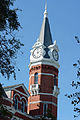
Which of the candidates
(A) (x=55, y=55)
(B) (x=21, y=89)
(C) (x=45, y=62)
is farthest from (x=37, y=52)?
(B) (x=21, y=89)

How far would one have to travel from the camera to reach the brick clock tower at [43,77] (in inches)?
1752

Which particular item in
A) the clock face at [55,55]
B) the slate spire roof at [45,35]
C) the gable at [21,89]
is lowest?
the gable at [21,89]

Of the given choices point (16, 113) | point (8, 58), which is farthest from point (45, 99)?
point (8, 58)

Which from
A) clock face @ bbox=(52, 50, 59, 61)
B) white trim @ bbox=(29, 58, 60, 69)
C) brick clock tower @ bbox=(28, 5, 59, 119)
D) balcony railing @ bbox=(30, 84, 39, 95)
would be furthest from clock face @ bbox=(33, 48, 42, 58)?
balcony railing @ bbox=(30, 84, 39, 95)

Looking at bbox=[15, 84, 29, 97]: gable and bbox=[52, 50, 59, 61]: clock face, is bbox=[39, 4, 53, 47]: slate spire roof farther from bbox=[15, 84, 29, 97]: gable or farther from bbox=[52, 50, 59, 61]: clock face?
bbox=[15, 84, 29, 97]: gable

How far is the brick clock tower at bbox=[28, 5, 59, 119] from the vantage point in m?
44.5

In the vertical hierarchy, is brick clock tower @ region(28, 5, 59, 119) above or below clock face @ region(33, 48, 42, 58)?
below

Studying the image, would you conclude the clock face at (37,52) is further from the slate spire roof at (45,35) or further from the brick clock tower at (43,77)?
the slate spire roof at (45,35)

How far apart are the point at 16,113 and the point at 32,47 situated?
14.2 meters

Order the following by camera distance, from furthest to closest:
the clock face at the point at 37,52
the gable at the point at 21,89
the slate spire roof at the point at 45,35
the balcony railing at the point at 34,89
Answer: the slate spire roof at the point at 45,35 < the clock face at the point at 37,52 < the balcony railing at the point at 34,89 < the gable at the point at 21,89

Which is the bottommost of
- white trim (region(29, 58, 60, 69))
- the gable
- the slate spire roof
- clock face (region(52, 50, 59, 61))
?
the gable

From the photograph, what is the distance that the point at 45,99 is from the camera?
146ft

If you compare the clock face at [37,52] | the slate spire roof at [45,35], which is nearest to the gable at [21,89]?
the clock face at [37,52]

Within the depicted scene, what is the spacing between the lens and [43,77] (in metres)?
45.8
